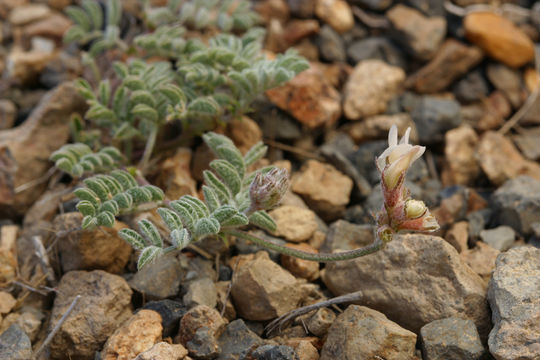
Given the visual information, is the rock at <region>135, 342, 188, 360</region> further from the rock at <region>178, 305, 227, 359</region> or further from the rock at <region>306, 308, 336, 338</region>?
the rock at <region>306, 308, 336, 338</region>

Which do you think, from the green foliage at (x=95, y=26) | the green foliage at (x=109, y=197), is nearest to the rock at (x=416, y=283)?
the green foliage at (x=109, y=197)

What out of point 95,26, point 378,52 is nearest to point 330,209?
point 378,52

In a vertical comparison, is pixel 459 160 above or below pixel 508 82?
below

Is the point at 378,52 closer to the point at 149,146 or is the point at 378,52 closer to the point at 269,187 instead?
the point at 149,146

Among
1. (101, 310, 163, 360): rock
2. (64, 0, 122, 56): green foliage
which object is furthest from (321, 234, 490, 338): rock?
(64, 0, 122, 56): green foliage

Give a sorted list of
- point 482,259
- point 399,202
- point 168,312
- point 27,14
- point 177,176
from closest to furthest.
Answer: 1. point 399,202
2. point 168,312
3. point 482,259
4. point 177,176
5. point 27,14

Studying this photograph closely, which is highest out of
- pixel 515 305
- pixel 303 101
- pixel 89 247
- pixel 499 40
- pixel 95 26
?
pixel 95 26

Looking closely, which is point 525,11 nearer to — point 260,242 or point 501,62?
point 501,62
